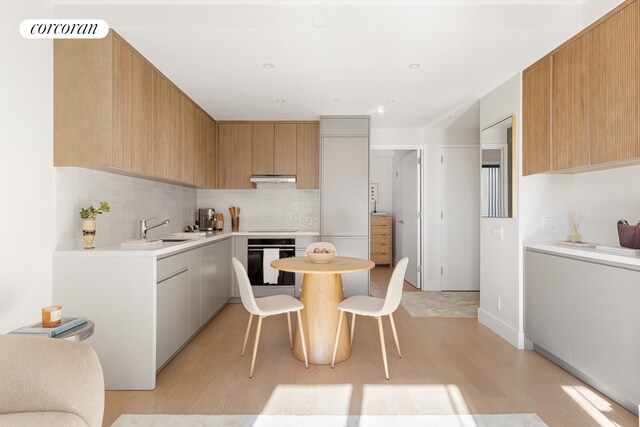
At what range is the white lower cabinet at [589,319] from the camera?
2.05 meters

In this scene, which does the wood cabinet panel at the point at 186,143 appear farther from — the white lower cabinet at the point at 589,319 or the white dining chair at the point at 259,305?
the white lower cabinet at the point at 589,319

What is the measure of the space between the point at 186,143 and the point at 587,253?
12.2 ft

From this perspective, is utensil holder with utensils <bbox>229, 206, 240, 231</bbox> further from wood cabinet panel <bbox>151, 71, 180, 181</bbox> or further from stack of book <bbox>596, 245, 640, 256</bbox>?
stack of book <bbox>596, 245, 640, 256</bbox>

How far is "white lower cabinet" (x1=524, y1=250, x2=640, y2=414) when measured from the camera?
80.7 inches

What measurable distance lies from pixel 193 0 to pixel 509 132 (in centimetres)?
290

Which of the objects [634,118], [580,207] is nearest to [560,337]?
[580,207]

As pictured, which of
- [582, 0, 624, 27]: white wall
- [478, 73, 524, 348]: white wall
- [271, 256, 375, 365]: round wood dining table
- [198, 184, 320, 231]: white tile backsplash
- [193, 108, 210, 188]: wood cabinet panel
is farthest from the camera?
[198, 184, 320, 231]: white tile backsplash

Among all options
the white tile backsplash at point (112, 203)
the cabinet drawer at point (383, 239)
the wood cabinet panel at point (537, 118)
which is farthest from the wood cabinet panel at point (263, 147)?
the cabinet drawer at point (383, 239)

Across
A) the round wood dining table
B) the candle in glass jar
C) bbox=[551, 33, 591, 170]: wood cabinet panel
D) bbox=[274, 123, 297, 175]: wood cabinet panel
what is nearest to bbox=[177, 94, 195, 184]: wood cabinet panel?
bbox=[274, 123, 297, 175]: wood cabinet panel

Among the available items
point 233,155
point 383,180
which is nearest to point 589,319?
point 233,155

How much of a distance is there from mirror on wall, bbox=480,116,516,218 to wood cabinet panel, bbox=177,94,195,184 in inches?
126

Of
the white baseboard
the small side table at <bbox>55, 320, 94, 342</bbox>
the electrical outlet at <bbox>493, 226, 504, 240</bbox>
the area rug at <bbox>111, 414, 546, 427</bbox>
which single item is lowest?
the area rug at <bbox>111, 414, 546, 427</bbox>

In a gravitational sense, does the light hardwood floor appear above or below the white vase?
below

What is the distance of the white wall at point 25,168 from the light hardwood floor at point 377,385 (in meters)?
0.85
